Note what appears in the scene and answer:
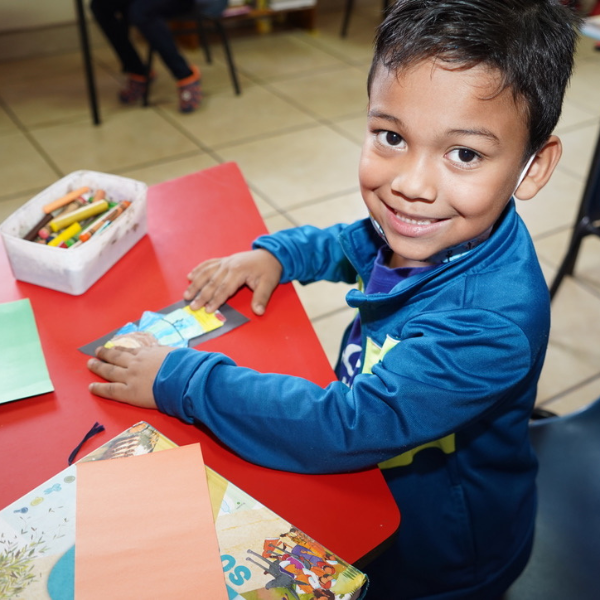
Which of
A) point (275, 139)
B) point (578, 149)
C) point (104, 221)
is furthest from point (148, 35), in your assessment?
point (104, 221)

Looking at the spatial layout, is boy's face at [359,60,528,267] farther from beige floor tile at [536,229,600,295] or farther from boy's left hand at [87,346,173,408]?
beige floor tile at [536,229,600,295]

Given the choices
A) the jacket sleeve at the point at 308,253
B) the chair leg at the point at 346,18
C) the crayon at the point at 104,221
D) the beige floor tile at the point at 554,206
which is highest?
the crayon at the point at 104,221

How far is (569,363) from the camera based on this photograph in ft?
6.61

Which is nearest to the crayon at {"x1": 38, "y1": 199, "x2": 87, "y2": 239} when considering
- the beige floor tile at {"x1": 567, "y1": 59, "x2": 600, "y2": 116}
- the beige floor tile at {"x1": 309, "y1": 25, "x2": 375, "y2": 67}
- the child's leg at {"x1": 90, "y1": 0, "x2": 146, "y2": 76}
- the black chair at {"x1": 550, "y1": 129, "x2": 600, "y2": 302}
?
the black chair at {"x1": 550, "y1": 129, "x2": 600, "y2": 302}

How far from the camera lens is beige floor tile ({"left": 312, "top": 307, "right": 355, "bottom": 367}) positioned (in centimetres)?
202

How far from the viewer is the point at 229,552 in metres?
0.65

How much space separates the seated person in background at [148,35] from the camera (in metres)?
3.08

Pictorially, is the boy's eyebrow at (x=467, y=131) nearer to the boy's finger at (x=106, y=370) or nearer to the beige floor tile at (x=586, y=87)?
the boy's finger at (x=106, y=370)

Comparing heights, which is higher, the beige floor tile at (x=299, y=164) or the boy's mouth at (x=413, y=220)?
the boy's mouth at (x=413, y=220)

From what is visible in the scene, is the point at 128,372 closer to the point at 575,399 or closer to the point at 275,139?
the point at 575,399

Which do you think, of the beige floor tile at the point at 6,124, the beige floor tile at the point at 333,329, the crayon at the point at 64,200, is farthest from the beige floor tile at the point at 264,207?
the crayon at the point at 64,200

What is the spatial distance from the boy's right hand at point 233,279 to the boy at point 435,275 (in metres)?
0.15

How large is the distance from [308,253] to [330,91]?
2631mm

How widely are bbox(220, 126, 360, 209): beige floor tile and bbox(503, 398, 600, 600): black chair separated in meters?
1.63
